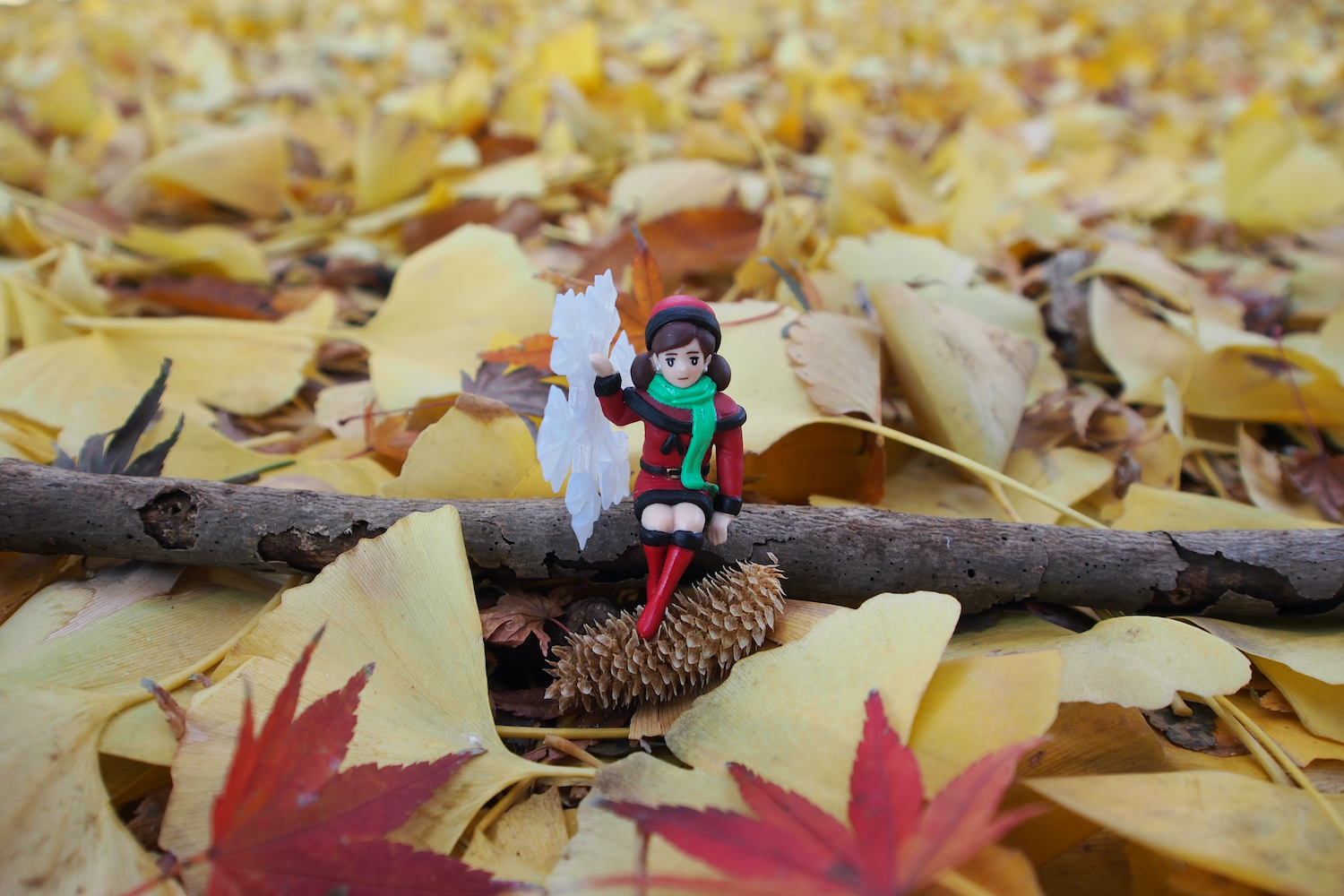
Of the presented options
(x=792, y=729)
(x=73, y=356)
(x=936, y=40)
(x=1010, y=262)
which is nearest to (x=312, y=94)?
(x=73, y=356)

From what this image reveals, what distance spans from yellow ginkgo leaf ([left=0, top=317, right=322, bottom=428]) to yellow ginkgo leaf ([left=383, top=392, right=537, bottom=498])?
27 centimetres

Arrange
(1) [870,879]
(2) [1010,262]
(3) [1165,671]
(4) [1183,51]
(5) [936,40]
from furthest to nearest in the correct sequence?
(4) [1183,51], (5) [936,40], (2) [1010,262], (3) [1165,671], (1) [870,879]

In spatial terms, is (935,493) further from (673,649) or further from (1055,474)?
(673,649)

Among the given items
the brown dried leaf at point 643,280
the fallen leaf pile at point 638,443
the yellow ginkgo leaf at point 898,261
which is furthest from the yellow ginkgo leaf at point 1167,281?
the brown dried leaf at point 643,280

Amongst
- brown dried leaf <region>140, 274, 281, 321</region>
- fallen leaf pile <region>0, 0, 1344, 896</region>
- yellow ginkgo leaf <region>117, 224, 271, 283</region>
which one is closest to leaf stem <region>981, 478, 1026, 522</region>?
fallen leaf pile <region>0, 0, 1344, 896</region>

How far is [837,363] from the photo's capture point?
588 millimetres

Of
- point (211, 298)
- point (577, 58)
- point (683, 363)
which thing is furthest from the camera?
point (577, 58)

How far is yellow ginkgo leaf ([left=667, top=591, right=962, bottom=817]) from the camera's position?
15.3 inches

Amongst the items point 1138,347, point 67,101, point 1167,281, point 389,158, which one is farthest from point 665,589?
point 67,101

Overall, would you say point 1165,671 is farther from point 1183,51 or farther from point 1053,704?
point 1183,51

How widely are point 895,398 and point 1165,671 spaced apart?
383 millimetres

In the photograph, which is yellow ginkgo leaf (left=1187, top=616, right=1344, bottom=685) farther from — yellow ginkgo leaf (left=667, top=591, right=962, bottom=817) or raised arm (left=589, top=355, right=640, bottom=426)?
raised arm (left=589, top=355, right=640, bottom=426)

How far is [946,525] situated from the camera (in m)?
0.51

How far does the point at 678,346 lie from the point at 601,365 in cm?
4
